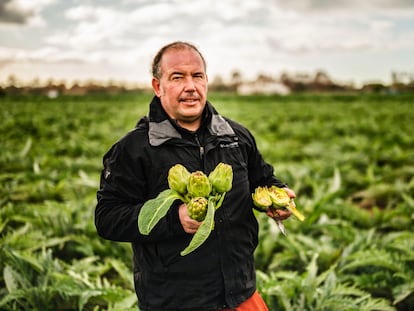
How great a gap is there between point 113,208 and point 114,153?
0.74ft

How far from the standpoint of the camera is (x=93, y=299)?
301 centimetres

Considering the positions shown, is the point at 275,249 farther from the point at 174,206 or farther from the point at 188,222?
the point at 188,222

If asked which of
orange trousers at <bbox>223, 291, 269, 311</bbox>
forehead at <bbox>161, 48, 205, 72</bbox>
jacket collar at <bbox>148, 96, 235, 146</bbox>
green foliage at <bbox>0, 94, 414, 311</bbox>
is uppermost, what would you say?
forehead at <bbox>161, 48, 205, 72</bbox>

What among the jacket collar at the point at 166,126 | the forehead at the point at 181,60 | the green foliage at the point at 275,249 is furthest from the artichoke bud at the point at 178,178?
the green foliage at the point at 275,249

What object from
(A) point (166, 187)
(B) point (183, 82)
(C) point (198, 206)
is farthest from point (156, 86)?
(C) point (198, 206)

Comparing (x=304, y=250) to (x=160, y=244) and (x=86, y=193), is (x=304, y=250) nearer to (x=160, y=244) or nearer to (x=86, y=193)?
(x=160, y=244)

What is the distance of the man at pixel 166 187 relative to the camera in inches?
70.9

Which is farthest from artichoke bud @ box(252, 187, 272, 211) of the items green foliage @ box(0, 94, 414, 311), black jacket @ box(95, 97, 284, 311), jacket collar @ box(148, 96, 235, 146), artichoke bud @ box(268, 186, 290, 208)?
green foliage @ box(0, 94, 414, 311)

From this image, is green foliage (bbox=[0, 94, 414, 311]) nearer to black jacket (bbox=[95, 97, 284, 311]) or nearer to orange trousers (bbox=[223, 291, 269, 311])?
orange trousers (bbox=[223, 291, 269, 311])

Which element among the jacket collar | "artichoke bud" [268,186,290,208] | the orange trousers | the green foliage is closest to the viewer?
"artichoke bud" [268,186,290,208]

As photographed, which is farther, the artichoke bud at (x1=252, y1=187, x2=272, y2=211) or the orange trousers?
the orange trousers

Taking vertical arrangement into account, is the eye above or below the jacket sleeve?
above

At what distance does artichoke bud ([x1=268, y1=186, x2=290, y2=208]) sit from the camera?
5.70ft

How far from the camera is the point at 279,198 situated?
1764 mm
